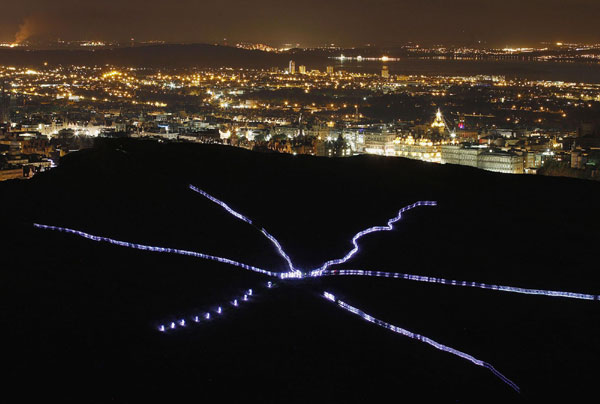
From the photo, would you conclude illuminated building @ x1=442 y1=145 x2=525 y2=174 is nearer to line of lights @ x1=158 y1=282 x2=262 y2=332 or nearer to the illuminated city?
the illuminated city

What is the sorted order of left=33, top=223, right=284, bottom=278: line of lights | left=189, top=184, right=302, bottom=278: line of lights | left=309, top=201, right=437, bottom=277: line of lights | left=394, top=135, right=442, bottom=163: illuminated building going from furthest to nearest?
left=394, top=135, right=442, bottom=163: illuminated building → left=309, top=201, right=437, bottom=277: line of lights → left=33, top=223, right=284, bottom=278: line of lights → left=189, top=184, right=302, bottom=278: line of lights

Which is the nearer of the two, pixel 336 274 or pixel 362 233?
pixel 336 274

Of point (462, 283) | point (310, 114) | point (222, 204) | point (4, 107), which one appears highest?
point (222, 204)

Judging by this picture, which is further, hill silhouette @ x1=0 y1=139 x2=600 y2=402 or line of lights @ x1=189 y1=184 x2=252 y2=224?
line of lights @ x1=189 y1=184 x2=252 y2=224

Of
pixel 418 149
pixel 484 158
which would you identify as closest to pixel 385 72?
→ pixel 418 149

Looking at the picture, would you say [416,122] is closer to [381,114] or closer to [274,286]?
[381,114]

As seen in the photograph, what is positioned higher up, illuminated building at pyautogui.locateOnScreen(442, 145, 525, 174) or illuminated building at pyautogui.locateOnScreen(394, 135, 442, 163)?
illuminated building at pyautogui.locateOnScreen(442, 145, 525, 174)

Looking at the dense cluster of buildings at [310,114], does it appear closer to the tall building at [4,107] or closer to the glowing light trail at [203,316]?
the tall building at [4,107]

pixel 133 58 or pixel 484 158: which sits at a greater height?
pixel 133 58

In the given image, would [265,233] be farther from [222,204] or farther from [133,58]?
[133,58]

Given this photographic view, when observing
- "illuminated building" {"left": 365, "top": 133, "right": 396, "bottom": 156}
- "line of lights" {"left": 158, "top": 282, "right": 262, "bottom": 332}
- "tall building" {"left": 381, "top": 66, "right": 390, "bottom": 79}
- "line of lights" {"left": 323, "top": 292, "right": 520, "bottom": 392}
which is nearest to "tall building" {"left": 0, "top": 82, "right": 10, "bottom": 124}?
"illuminated building" {"left": 365, "top": 133, "right": 396, "bottom": 156}
